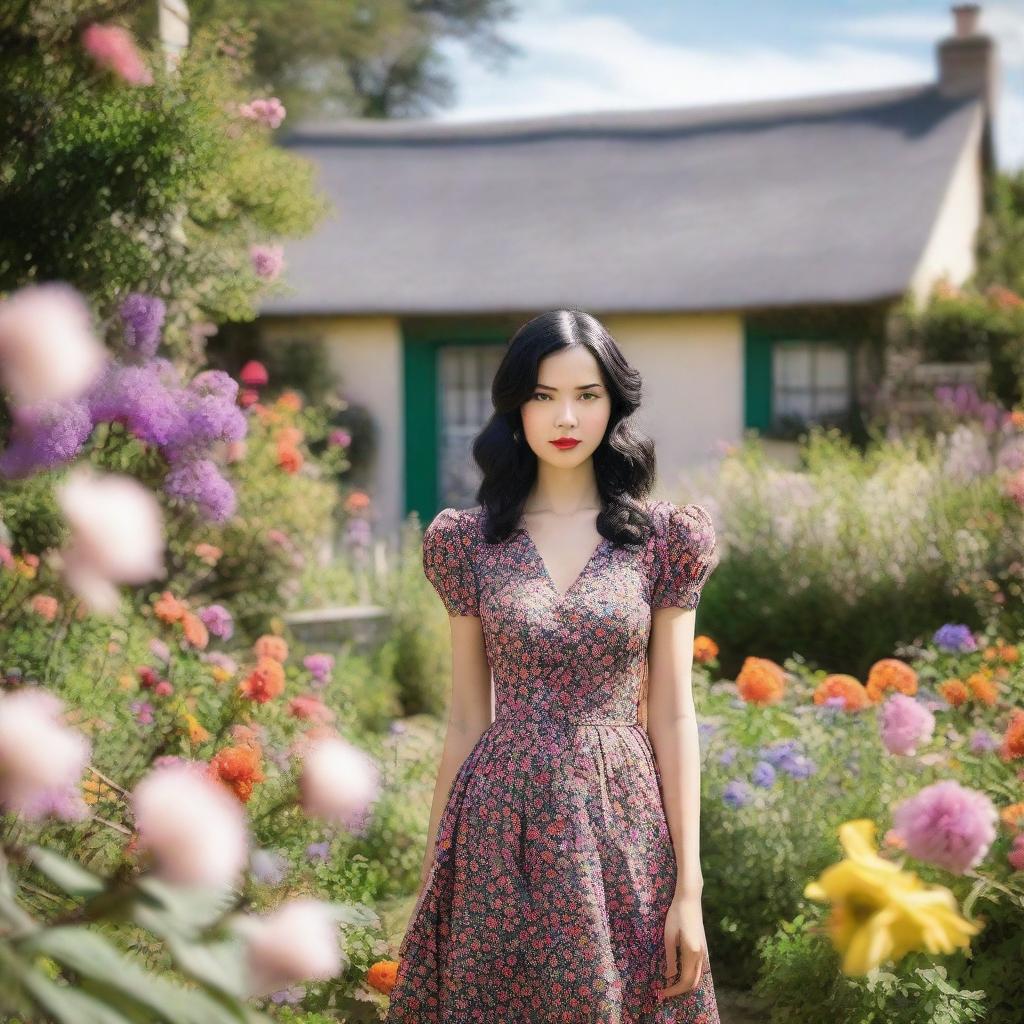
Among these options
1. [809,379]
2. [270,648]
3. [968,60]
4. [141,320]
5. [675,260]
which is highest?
[968,60]

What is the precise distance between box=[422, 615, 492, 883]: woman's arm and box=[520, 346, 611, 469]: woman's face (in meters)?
0.38

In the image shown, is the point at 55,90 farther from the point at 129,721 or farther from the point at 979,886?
the point at 979,886

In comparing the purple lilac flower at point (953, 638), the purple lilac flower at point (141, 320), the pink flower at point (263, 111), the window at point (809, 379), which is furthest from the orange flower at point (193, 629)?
the window at point (809, 379)

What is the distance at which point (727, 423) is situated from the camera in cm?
1206

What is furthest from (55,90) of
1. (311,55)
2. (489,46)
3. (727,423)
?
(489,46)

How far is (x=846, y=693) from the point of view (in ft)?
11.7

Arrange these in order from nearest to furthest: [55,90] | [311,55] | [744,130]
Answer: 1. [55,90]
2. [744,130]
3. [311,55]

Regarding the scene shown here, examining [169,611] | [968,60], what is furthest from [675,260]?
[169,611]

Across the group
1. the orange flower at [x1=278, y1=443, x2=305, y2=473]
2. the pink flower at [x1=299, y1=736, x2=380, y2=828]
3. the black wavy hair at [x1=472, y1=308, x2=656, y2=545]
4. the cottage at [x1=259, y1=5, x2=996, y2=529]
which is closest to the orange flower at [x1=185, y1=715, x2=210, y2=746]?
the black wavy hair at [x1=472, y1=308, x2=656, y2=545]

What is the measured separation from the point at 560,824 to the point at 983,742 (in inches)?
56.8

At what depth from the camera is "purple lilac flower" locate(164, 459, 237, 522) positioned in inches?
130

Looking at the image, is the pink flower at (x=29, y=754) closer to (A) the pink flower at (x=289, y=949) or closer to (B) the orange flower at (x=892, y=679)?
(A) the pink flower at (x=289, y=949)

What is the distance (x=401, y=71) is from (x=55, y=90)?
24.0 meters

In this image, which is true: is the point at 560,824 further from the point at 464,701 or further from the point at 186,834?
the point at 186,834
